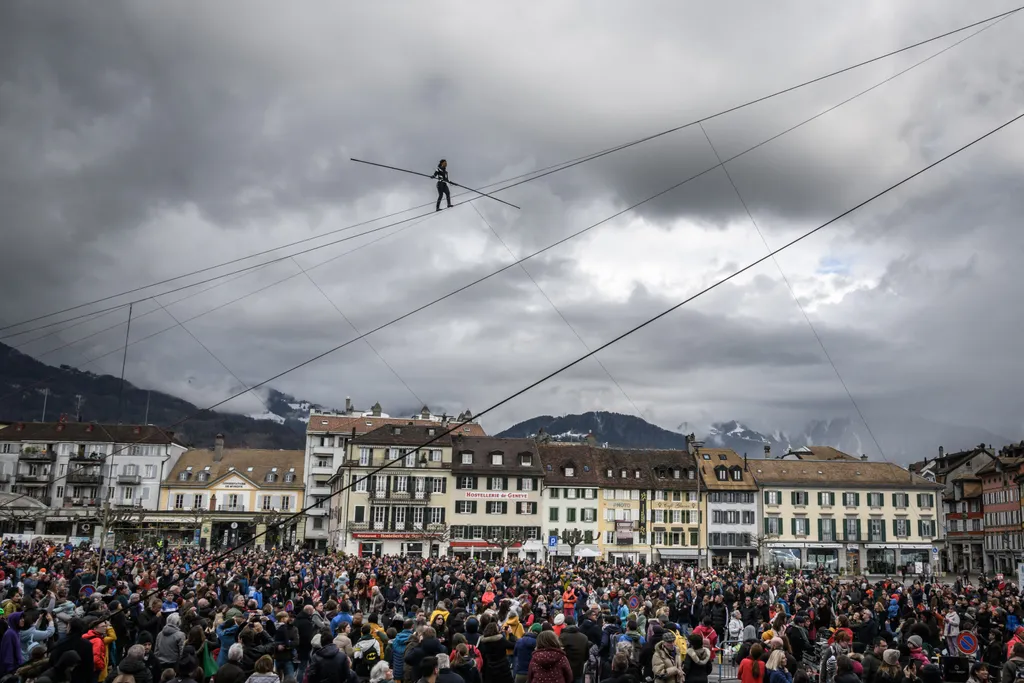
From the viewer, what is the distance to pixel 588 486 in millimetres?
78625

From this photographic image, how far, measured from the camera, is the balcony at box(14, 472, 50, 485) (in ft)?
289

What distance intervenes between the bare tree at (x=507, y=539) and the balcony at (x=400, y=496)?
6441 mm

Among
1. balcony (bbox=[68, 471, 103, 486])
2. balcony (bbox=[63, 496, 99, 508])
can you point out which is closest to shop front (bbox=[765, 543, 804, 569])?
balcony (bbox=[63, 496, 99, 508])

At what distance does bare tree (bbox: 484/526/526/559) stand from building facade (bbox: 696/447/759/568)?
17925mm

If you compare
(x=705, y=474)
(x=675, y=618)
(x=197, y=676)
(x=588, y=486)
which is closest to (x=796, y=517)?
(x=705, y=474)

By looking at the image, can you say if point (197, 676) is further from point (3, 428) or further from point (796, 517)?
point (3, 428)

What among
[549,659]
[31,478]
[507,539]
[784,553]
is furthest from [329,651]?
[31,478]

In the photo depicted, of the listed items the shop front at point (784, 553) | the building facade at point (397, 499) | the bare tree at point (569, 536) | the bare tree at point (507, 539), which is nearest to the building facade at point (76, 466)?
the building facade at point (397, 499)

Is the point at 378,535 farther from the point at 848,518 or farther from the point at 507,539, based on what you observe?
the point at 848,518

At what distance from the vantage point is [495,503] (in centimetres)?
7438

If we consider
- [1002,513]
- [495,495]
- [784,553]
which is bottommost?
[784,553]

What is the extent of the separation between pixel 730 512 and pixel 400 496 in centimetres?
3065

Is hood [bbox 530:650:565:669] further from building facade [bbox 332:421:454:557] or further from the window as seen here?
the window

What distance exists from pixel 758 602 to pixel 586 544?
53.3 m
